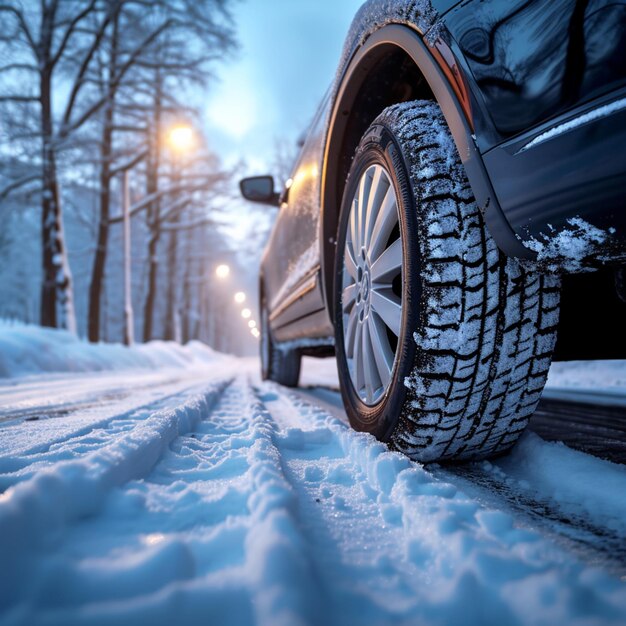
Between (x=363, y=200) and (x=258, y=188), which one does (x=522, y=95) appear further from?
(x=258, y=188)

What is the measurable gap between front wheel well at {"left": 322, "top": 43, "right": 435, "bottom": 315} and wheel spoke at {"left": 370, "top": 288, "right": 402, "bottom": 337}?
0.62 m

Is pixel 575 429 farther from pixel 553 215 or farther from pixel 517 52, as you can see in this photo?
pixel 517 52

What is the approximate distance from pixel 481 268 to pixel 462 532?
0.63m

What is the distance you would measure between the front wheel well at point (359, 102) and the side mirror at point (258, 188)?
1.54 m

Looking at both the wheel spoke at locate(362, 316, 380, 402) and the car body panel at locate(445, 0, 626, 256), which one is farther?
the wheel spoke at locate(362, 316, 380, 402)

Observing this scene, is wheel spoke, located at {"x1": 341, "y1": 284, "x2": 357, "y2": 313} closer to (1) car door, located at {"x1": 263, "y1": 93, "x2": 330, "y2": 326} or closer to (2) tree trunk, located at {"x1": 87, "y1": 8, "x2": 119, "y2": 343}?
(1) car door, located at {"x1": 263, "y1": 93, "x2": 330, "y2": 326}

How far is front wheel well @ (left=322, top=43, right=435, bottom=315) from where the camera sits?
5.34ft

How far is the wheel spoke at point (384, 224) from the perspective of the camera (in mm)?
1352

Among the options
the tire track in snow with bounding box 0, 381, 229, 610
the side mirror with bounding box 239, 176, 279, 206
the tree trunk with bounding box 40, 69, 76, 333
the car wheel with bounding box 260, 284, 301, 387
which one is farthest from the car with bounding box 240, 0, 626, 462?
the tree trunk with bounding box 40, 69, 76, 333

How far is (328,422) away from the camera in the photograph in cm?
171

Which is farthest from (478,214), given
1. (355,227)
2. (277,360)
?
(277,360)

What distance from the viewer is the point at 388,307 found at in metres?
1.38

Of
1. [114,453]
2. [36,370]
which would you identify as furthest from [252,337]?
[114,453]

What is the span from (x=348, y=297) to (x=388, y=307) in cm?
37
